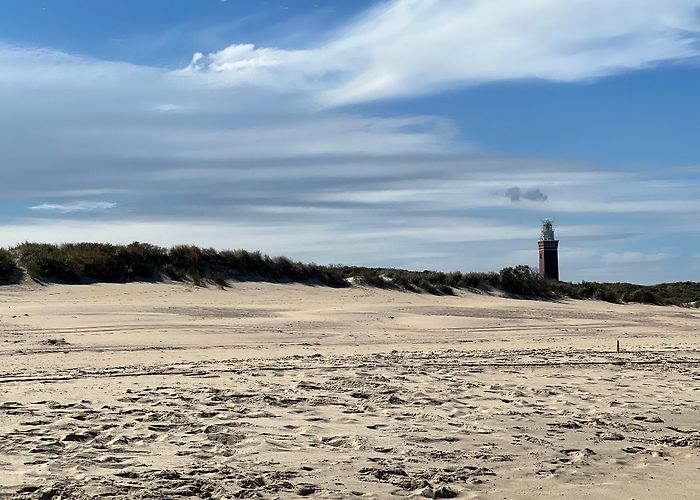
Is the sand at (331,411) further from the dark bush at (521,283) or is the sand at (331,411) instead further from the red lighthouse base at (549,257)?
the red lighthouse base at (549,257)

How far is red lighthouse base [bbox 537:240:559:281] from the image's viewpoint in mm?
43750

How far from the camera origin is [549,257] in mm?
44031

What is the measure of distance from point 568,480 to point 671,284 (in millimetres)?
42865

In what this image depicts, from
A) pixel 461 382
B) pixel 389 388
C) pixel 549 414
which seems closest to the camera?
pixel 549 414

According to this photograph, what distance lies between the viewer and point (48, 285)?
2256cm

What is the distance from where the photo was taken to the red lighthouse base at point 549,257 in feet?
144

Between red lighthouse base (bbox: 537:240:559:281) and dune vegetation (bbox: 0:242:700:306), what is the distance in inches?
398

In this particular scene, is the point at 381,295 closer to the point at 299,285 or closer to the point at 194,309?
the point at 299,285

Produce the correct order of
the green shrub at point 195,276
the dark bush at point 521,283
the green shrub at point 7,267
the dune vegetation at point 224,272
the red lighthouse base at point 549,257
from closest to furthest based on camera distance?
the green shrub at point 7,267, the dune vegetation at point 224,272, the green shrub at point 195,276, the dark bush at point 521,283, the red lighthouse base at point 549,257

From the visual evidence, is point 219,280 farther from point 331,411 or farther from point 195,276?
point 331,411

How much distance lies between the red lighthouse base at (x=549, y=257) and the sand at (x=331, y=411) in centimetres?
2576

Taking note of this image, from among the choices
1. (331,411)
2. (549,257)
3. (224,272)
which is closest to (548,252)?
(549,257)

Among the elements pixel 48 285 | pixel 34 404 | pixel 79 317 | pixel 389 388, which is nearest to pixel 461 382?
pixel 389 388

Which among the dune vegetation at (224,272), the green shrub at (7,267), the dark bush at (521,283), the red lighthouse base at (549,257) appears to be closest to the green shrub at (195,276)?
the dune vegetation at (224,272)
